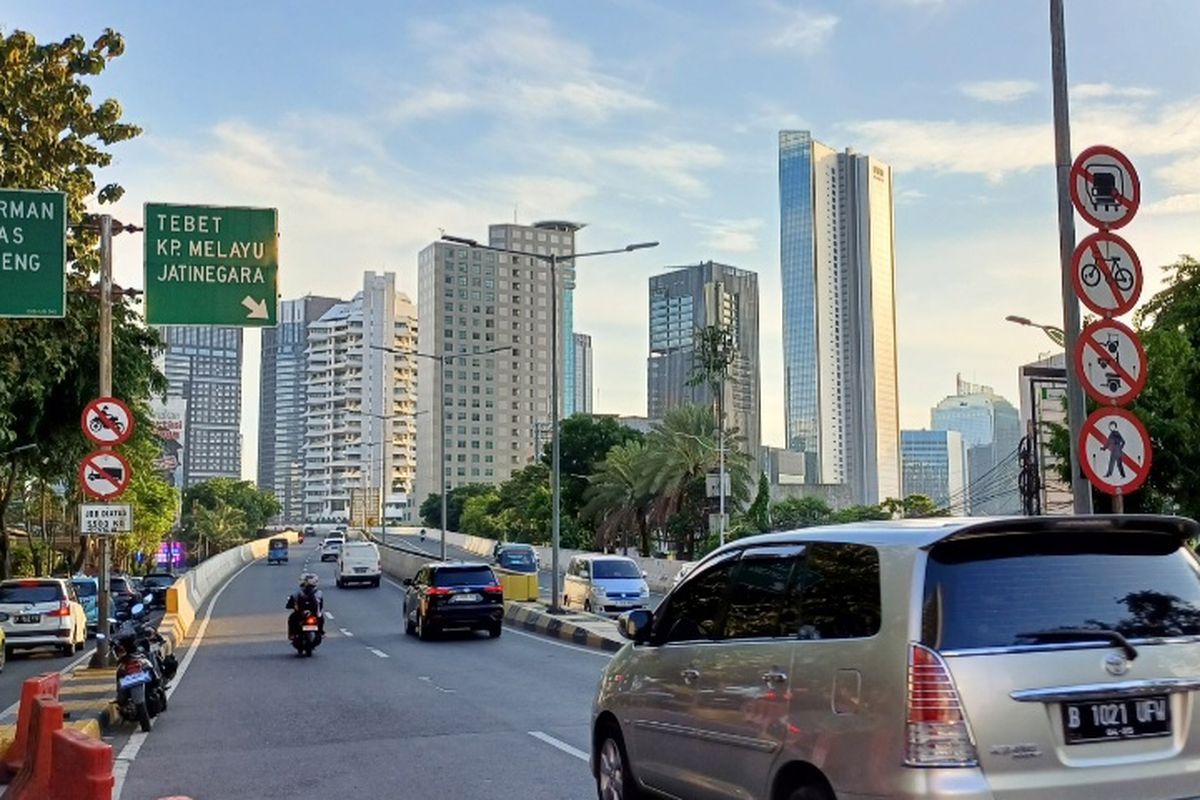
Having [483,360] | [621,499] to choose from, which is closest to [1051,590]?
[621,499]

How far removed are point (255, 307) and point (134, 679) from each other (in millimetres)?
7440

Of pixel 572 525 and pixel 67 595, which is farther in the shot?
pixel 572 525

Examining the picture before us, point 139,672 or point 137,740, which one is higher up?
point 139,672

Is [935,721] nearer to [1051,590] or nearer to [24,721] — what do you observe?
[1051,590]

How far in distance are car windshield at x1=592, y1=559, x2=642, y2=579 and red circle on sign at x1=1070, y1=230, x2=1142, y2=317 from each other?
25233 millimetres

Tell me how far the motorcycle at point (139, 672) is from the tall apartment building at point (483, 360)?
168m

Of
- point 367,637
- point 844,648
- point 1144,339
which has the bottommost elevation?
point 367,637

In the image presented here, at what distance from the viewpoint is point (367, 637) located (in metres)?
27.1

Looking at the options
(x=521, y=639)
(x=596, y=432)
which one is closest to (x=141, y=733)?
(x=521, y=639)

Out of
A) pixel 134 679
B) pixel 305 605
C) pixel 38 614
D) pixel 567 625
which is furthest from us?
pixel 38 614

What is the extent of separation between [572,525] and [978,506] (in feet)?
172

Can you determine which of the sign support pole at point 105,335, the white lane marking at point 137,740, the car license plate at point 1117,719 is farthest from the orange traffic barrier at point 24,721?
the car license plate at point 1117,719

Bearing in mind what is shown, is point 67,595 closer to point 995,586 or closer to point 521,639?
point 521,639

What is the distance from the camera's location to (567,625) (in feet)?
83.3
